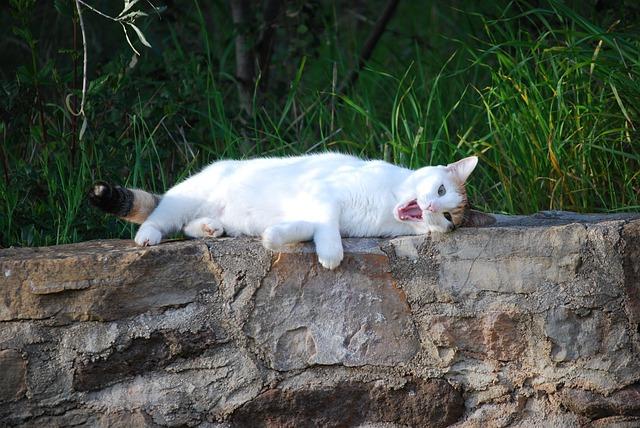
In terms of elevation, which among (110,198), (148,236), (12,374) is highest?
(110,198)

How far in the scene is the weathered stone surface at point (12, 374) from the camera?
9.23 feet

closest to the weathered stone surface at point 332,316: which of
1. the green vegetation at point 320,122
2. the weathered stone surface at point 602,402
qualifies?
the weathered stone surface at point 602,402

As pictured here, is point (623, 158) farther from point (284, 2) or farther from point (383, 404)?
point (284, 2)

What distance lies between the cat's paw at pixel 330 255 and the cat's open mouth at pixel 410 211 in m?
0.34

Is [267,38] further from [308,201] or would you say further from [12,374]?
[12,374]

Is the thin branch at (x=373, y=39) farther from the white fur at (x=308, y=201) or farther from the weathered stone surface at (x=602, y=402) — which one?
the weathered stone surface at (x=602, y=402)

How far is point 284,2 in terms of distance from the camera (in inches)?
206

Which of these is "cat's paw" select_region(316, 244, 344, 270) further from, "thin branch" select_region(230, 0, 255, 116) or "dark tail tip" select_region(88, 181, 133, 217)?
"thin branch" select_region(230, 0, 255, 116)

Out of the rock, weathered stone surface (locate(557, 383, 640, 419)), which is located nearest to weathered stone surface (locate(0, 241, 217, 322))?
the rock

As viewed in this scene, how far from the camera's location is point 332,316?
2891 millimetres

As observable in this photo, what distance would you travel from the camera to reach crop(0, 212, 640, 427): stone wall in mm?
2816

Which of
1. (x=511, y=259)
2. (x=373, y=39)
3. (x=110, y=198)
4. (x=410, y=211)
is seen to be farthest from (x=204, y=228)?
(x=373, y=39)

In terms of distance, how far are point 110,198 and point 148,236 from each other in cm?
19

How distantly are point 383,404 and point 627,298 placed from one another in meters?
0.87
